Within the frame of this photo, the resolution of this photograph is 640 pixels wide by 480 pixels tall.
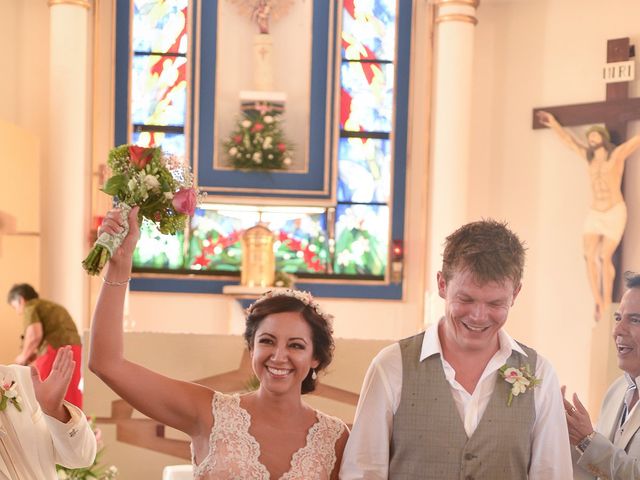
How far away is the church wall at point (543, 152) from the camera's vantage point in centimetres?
954

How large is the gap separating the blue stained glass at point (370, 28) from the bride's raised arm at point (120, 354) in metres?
7.85

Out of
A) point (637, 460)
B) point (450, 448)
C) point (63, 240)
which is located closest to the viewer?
point (450, 448)

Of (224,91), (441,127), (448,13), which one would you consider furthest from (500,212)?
(224,91)

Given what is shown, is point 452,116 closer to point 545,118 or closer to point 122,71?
point 545,118

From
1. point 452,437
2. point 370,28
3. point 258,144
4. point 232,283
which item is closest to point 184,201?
point 452,437

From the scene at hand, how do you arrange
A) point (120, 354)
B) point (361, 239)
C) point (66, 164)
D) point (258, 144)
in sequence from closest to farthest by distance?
point (120, 354)
point (66, 164)
point (258, 144)
point (361, 239)

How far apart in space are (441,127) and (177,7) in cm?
287

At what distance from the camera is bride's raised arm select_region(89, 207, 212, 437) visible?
2658mm

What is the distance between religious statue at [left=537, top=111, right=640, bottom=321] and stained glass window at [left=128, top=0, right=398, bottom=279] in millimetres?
2011

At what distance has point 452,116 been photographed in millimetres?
9711

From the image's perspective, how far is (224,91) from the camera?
10172 mm

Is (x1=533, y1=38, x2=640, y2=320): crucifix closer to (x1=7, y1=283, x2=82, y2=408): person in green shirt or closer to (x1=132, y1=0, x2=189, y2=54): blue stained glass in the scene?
(x1=132, y1=0, x2=189, y2=54): blue stained glass

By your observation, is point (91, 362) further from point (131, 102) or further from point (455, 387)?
point (131, 102)

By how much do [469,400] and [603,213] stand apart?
6700 millimetres
